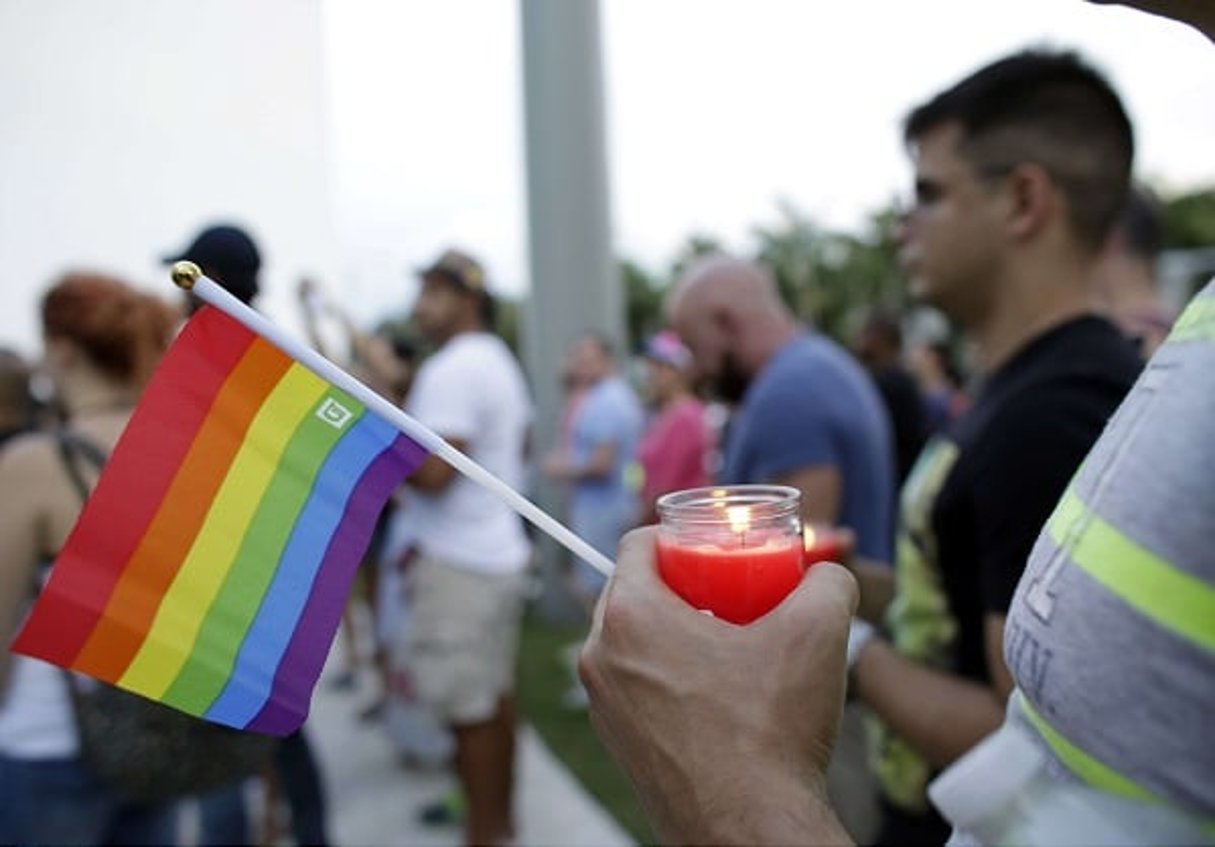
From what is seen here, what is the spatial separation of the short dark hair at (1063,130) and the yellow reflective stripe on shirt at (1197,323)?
1037mm

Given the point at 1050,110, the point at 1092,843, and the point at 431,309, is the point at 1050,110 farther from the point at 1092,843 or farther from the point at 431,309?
the point at 431,309

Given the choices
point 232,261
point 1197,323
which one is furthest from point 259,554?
point 1197,323

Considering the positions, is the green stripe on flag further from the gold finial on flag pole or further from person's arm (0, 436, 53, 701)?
person's arm (0, 436, 53, 701)

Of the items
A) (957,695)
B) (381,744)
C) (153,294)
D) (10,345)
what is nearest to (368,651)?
(381,744)

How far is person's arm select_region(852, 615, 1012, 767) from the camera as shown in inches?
60.4

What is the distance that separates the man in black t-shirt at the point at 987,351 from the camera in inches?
60.5

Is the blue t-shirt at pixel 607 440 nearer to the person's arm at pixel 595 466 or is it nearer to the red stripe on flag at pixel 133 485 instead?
the person's arm at pixel 595 466

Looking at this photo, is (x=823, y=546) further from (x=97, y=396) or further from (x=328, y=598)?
(x=97, y=396)

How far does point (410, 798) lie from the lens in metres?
4.27

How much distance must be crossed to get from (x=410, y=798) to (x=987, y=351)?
3332 millimetres

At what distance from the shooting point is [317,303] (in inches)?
152

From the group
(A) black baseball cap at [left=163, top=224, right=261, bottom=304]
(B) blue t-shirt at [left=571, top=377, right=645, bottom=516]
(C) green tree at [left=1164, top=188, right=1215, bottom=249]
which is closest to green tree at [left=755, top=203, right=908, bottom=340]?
(C) green tree at [left=1164, top=188, right=1215, bottom=249]

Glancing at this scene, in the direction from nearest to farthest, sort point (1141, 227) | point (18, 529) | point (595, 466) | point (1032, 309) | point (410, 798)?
1. point (1032, 309)
2. point (18, 529)
3. point (1141, 227)
4. point (410, 798)
5. point (595, 466)

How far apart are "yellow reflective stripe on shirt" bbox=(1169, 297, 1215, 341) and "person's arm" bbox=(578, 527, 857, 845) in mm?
340
